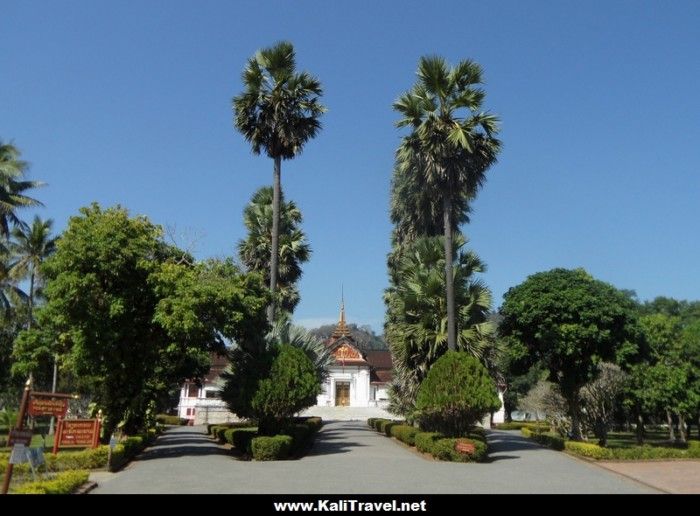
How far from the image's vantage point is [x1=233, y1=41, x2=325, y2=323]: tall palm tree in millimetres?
26594

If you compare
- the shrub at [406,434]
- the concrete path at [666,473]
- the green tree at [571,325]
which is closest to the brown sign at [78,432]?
the shrub at [406,434]

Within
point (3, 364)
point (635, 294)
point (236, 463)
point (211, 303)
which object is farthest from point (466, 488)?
point (635, 294)

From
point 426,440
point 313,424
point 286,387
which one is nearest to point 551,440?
point 426,440

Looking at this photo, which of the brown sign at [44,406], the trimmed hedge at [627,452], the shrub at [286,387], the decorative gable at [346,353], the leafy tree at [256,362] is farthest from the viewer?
the decorative gable at [346,353]

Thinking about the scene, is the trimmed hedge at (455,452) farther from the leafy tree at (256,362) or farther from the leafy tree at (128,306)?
the leafy tree at (128,306)

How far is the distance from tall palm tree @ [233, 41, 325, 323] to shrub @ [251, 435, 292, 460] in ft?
29.3

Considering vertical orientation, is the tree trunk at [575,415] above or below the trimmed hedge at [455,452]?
above

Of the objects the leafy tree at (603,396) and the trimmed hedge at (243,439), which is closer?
the trimmed hedge at (243,439)

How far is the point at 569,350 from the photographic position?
25.0 meters

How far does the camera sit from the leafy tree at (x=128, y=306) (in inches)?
781

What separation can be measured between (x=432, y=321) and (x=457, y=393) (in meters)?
4.50

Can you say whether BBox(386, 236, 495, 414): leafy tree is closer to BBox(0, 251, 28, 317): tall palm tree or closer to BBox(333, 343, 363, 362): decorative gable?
BBox(0, 251, 28, 317): tall palm tree

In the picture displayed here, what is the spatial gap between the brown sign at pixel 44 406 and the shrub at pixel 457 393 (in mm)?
11439

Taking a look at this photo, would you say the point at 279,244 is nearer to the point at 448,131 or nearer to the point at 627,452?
the point at 448,131
